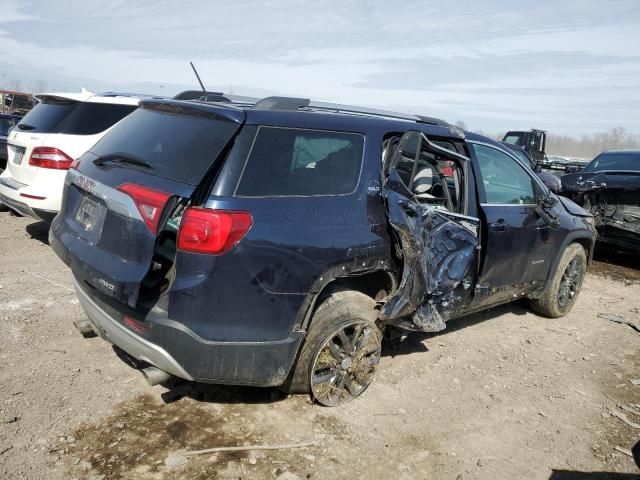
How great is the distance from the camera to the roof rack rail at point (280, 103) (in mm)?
3104

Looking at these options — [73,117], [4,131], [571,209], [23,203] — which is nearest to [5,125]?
[4,131]

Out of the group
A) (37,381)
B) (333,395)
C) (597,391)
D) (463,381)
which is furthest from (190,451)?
(597,391)

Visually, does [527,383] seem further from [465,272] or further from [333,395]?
[333,395]

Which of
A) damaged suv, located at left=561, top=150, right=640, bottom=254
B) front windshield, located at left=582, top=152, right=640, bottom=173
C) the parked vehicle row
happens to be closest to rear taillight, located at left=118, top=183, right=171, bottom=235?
damaged suv, located at left=561, top=150, right=640, bottom=254

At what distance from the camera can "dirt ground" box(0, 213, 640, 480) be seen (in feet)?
8.99

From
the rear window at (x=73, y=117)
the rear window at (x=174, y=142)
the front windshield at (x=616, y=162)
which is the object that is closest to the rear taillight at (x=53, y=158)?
the rear window at (x=73, y=117)

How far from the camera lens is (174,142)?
9.64ft

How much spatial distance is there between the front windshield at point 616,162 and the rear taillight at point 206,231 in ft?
27.0

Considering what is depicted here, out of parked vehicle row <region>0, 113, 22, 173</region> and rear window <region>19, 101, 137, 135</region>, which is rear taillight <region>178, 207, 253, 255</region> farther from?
parked vehicle row <region>0, 113, 22, 173</region>

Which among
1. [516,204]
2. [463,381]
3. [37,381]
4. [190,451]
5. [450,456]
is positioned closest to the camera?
[190,451]

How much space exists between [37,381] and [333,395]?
75.7 inches

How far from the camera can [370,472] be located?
2.78 meters

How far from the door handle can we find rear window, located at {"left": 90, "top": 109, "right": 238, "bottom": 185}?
7.81 ft

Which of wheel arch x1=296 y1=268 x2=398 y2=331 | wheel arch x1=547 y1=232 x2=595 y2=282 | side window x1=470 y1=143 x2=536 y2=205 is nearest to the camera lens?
wheel arch x1=296 y1=268 x2=398 y2=331
